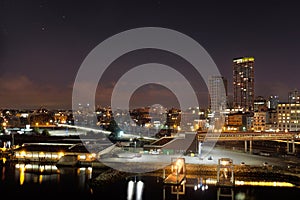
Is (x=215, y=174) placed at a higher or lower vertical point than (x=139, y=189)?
higher

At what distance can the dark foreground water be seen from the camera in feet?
25.5

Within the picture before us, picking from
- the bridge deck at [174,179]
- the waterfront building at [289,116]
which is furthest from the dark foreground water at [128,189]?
the waterfront building at [289,116]

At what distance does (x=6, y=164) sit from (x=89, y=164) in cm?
283

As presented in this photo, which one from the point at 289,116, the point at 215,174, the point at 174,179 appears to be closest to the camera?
the point at 174,179

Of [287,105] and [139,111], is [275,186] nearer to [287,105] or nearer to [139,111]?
[287,105]

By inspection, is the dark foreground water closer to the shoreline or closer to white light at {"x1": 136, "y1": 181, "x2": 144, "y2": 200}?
white light at {"x1": 136, "y1": 181, "x2": 144, "y2": 200}

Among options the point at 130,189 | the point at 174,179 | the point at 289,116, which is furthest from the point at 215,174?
the point at 289,116

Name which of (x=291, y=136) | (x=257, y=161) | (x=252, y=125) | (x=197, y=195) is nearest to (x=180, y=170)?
(x=197, y=195)

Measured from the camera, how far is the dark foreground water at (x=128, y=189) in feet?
25.5

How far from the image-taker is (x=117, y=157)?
11.7 m

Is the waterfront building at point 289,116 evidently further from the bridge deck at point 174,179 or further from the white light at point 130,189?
the white light at point 130,189

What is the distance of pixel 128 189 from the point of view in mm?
8242

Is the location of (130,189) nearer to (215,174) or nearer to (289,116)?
(215,174)

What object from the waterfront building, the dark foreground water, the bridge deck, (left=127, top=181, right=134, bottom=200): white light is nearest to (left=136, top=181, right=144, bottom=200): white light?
the dark foreground water
